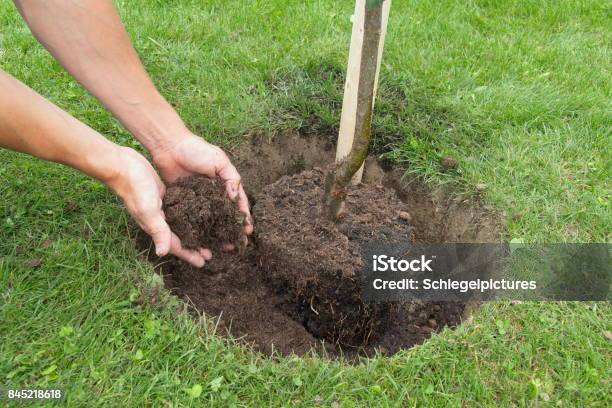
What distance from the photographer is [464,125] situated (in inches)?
113

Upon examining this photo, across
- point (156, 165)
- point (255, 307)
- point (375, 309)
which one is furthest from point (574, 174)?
point (156, 165)

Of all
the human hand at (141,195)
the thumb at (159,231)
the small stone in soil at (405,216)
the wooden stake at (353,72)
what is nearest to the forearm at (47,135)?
the human hand at (141,195)

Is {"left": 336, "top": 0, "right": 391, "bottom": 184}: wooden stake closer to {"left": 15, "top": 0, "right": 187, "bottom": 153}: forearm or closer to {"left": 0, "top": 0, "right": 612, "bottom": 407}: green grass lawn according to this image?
{"left": 0, "top": 0, "right": 612, "bottom": 407}: green grass lawn

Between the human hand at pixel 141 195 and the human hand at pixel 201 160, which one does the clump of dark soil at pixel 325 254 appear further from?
the human hand at pixel 141 195

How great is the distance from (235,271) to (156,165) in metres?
0.58

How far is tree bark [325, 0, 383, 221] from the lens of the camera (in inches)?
63.5

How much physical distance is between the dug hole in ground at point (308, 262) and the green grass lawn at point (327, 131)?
0.18 metres

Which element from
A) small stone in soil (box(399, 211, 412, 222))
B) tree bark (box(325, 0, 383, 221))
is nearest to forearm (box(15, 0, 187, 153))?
tree bark (box(325, 0, 383, 221))

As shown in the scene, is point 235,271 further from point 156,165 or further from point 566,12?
point 566,12

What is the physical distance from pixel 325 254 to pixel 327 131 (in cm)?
81

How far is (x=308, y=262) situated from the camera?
235 centimetres

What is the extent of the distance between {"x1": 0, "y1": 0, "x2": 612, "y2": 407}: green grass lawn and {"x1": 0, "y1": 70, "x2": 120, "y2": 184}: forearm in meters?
0.38

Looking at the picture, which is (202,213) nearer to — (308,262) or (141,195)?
(141,195)

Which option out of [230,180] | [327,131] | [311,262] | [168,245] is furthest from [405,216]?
[168,245]
